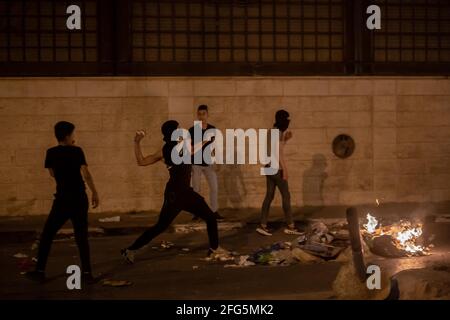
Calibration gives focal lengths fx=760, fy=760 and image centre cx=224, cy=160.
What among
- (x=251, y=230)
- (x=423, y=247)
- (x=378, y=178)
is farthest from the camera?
(x=378, y=178)

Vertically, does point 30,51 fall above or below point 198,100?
above

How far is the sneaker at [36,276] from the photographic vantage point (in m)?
8.59

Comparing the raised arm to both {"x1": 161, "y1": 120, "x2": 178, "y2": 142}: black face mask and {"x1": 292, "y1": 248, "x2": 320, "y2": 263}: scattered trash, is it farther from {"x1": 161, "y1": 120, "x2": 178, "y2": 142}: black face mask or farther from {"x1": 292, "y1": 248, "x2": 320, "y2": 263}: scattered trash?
{"x1": 292, "y1": 248, "x2": 320, "y2": 263}: scattered trash

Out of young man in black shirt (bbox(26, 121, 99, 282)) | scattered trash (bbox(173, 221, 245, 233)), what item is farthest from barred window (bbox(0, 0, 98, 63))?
young man in black shirt (bbox(26, 121, 99, 282))

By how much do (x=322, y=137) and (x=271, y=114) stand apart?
1.07m

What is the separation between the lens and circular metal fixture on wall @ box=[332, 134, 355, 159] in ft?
47.1

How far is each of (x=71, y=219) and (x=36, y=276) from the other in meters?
0.77

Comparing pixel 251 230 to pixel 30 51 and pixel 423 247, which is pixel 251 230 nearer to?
pixel 423 247

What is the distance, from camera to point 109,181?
45.1ft

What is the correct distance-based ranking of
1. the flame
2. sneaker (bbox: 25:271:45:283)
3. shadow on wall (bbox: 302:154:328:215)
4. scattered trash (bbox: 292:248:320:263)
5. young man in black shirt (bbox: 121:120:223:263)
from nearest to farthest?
sneaker (bbox: 25:271:45:283) < young man in black shirt (bbox: 121:120:223:263) < scattered trash (bbox: 292:248:320:263) < the flame < shadow on wall (bbox: 302:154:328:215)

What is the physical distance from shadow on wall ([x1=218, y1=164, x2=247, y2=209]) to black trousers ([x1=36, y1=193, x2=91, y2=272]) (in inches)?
223

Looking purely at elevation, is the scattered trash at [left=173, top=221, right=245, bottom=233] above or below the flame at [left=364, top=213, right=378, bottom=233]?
below

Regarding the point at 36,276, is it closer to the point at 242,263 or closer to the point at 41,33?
the point at 242,263
